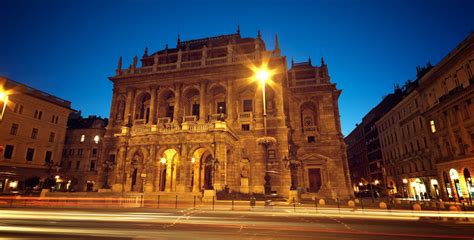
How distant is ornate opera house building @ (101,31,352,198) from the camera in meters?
28.6

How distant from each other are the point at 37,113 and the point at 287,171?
41.7m

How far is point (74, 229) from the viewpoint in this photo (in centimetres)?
933

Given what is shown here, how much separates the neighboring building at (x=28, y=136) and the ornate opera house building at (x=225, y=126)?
13.8 m

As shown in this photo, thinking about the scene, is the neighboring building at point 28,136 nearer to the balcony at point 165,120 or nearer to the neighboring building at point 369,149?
the balcony at point 165,120

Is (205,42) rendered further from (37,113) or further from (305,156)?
(37,113)

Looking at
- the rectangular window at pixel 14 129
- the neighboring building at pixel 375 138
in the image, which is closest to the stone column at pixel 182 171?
the rectangular window at pixel 14 129

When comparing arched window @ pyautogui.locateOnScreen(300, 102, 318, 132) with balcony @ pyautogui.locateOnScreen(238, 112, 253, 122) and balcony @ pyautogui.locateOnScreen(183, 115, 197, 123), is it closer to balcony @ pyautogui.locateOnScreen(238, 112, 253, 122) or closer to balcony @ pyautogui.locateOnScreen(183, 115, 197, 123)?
balcony @ pyautogui.locateOnScreen(238, 112, 253, 122)

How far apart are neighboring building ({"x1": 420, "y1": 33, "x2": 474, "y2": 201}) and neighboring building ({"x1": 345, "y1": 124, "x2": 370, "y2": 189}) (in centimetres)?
2962

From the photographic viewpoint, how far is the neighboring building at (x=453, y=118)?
25.7 m

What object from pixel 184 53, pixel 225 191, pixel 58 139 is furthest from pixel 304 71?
pixel 58 139

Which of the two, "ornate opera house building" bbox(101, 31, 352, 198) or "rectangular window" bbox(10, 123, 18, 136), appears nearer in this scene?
"ornate opera house building" bbox(101, 31, 352, 198)

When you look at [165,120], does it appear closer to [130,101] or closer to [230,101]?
[130,101]

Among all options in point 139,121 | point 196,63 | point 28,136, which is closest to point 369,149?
point 196,63

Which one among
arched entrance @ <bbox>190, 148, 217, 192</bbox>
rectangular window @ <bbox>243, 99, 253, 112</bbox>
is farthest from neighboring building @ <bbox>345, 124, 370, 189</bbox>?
arched entrance @ <bbox>190, 148, 217, 192</bbox>
